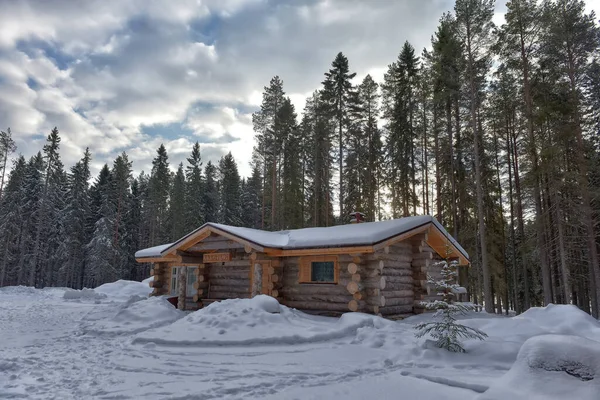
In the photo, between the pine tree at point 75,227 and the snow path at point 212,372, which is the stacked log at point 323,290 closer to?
the snow path at point 212,372

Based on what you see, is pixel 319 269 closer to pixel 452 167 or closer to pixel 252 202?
pixel 452 167

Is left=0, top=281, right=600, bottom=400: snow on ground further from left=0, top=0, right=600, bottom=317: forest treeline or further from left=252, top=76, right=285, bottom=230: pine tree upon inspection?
left=252, top=76, right=285, bottom=230: pine tree

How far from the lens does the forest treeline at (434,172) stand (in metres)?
16.5

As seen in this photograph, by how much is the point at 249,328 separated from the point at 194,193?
30706 mm

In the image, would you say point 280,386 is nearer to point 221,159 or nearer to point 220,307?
point 220,307

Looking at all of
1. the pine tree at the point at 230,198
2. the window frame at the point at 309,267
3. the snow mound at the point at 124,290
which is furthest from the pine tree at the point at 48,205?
the window frame at the point at 309,267

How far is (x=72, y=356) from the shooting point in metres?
6.88

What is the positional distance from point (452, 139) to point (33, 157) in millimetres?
46138

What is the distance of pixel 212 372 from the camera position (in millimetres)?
5820

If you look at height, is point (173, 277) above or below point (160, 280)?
above

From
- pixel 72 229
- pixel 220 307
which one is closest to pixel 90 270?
pixel 72 229

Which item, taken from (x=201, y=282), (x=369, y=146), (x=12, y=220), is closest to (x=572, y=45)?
(x=369, y=146)

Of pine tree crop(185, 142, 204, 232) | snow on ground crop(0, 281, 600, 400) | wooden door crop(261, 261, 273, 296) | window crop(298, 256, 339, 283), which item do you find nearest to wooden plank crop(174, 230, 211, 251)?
wooden door crop(261, 261, 273, 296)

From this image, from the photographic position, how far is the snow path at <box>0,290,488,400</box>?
4.75 metres
